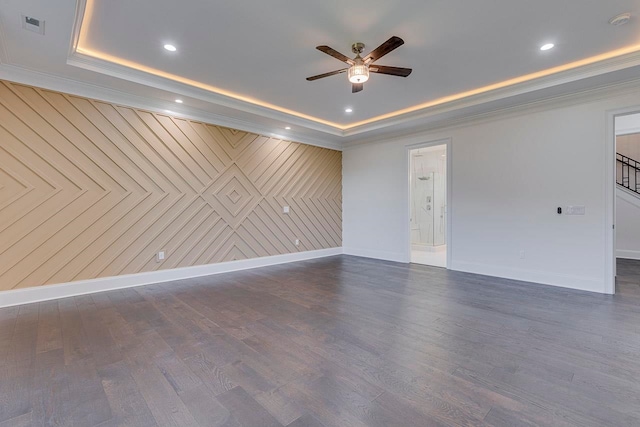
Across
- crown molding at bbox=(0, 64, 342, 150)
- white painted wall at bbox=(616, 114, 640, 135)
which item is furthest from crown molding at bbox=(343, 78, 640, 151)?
white painted wall at bbox=(616, 114, 640, 135)

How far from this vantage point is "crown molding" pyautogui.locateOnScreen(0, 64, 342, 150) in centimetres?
340

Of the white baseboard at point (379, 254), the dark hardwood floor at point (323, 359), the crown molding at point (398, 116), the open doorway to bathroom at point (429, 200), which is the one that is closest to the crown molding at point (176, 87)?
the crown molding at point (398, 116)

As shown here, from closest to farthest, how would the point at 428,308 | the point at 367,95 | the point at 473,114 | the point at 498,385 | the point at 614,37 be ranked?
1. the point at 498,385
2. the point at 614,37
3. the point at 428,308
4. the point at 367,95
5. the point at 473,114

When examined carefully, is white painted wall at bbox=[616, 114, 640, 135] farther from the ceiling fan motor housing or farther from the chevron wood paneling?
the chevron wood paneling

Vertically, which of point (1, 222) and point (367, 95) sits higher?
point (367, 95)

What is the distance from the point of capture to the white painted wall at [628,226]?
20.5 ft

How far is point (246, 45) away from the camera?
312 centimetres

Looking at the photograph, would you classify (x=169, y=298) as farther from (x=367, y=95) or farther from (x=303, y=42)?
(x=367, y=95)

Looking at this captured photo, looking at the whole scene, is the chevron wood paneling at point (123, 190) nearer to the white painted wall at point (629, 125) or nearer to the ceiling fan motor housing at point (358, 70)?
the ceiling fan motor housing at point (358, 70)

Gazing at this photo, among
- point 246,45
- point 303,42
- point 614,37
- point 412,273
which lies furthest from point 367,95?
point 412,273

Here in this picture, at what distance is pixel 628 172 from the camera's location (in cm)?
793

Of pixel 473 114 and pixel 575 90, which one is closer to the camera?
pixel 575 90

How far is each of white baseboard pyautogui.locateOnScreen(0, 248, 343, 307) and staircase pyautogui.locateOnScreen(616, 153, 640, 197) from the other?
31.2ft

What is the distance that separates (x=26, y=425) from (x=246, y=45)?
11.4ft
